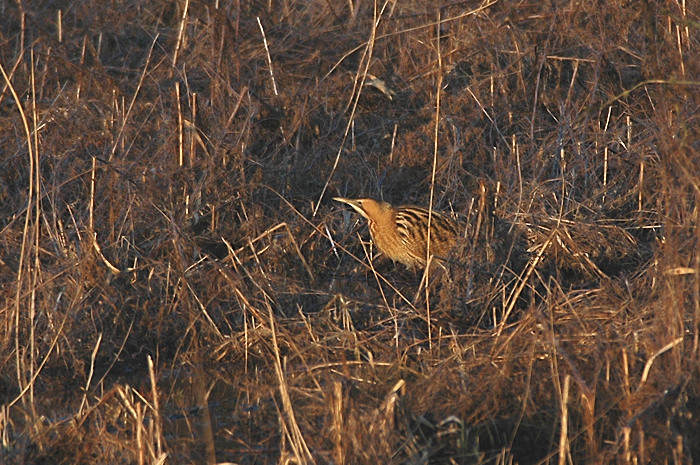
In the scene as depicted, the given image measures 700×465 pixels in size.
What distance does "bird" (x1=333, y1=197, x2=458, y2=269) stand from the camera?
596 cm

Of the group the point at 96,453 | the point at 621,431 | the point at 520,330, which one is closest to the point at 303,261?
the point at 520,330

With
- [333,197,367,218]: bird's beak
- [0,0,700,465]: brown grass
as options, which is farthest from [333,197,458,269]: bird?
[0,0,700,465]: brown grass

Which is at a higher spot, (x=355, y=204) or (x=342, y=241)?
(x=355, y=204)

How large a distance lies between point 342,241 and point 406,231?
17.0 inches

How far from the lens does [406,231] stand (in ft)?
19.7

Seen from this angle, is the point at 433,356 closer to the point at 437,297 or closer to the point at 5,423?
the point at 437,297

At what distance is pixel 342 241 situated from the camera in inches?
247

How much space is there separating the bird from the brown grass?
0.61 feet

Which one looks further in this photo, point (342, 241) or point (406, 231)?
point (342, 241)

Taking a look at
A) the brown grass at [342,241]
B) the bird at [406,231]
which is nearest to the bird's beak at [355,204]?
the bird at [406,231]

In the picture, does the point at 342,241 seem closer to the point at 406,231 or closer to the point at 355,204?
the point at 355,204

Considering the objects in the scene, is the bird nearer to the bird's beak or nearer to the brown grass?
the bird's beak

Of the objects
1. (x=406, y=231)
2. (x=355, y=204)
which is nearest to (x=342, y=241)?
(x=355, y=204)

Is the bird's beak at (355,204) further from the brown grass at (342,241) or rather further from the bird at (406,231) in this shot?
the brown grass at (342,241)
